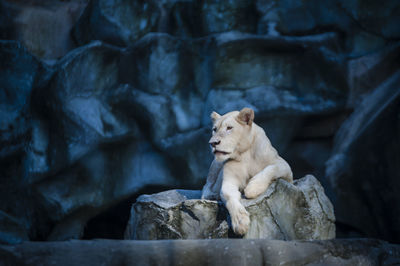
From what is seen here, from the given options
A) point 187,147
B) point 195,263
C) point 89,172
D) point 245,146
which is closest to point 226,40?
point 187,147

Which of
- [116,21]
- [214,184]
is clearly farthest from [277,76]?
[214,184]

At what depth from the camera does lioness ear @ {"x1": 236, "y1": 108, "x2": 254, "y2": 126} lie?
3852 mm

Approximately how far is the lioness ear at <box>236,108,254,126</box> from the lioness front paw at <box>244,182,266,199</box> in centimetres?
59

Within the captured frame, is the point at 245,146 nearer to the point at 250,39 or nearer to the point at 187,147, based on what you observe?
the point at 187,147

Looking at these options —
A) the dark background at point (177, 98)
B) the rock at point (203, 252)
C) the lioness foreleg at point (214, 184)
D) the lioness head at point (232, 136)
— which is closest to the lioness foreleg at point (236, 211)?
the lioness head at point (232, 136)

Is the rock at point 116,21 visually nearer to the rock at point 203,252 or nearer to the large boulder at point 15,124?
the large boulder at point 15,124

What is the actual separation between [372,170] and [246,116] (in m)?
3.68

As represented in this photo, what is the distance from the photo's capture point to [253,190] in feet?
11.7

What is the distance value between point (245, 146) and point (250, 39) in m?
3.94

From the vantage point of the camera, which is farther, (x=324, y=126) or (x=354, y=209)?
(x=324, y=126)

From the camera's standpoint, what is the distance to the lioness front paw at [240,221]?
10.7ft

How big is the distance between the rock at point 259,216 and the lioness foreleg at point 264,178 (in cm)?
5

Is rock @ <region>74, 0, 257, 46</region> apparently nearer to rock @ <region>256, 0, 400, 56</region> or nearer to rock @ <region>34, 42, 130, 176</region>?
rock @ <region>256, 0, 400, 56</region>

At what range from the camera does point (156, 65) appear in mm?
7566
